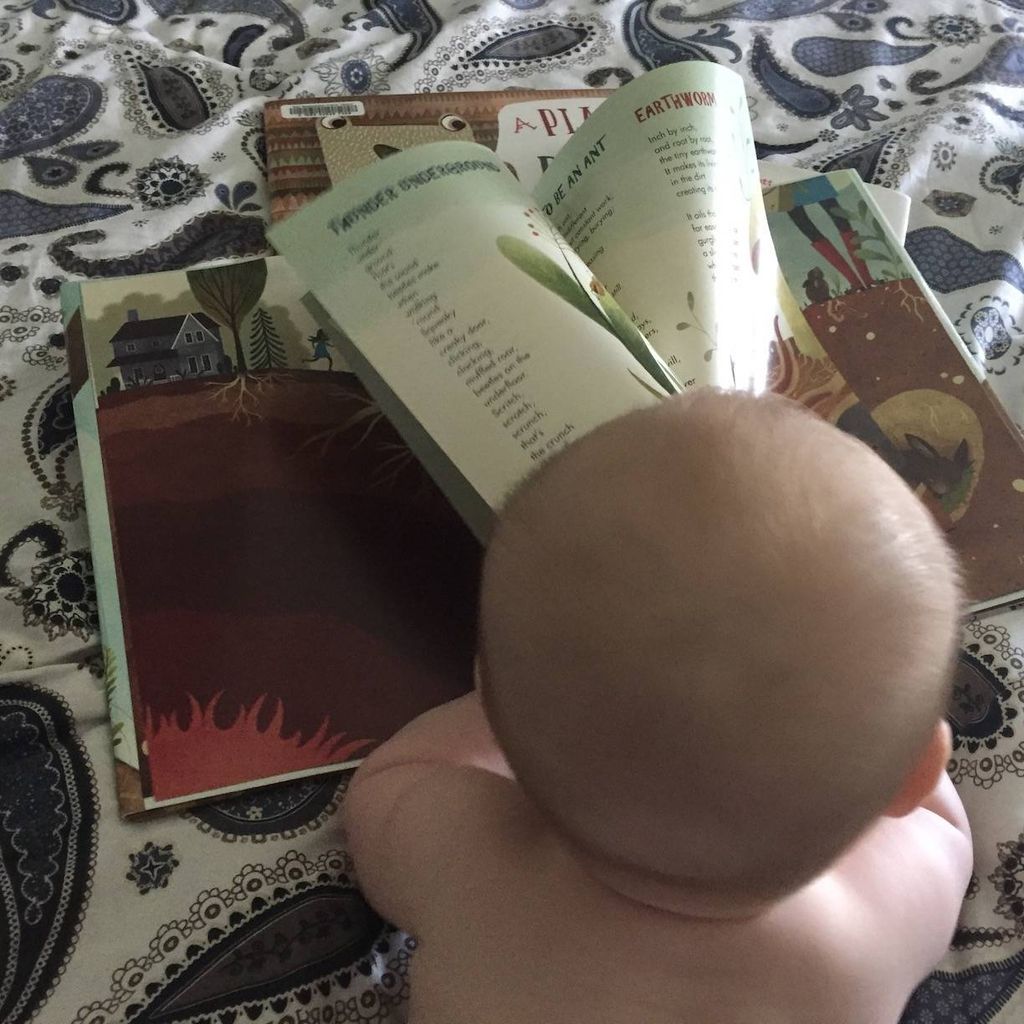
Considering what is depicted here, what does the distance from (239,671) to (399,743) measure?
8 centimetres

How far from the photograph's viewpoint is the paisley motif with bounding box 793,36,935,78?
70cm

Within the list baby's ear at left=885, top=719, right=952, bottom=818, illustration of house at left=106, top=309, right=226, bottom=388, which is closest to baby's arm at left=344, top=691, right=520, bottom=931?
baby's ear at left=885, top=719, right=952, bottom=818

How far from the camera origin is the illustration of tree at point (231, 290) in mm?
522

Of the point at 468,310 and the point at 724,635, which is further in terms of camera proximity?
the point at 468,310

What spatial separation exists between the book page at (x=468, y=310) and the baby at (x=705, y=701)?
0.13 meters

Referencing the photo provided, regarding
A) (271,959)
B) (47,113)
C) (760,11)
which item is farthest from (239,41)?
(271,959)

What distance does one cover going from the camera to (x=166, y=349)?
508mm

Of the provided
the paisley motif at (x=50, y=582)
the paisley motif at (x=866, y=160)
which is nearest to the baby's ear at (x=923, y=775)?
the paisley motif at (x=50, y=582)

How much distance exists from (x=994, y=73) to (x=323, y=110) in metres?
0.45

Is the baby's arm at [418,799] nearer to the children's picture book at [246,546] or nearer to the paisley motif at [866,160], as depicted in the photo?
the children's picture book at [246,546]

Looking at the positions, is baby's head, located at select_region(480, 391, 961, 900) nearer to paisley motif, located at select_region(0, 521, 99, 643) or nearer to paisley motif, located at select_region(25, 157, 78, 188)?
paisley motif, located at select_region(0, 521, 99, 643)

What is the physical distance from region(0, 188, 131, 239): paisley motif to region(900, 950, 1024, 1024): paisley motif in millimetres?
570

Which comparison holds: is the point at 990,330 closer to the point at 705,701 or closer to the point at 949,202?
the point at 949,202

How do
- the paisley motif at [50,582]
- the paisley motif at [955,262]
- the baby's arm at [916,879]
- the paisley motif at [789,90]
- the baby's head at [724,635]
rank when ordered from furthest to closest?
1. the paisley motif at [789,90]
2. the paisley motif at [955,262]
3. the paisley motif at [50,582]
4. the baby's arm at [916,879]
5. the baby's head at [724,635]
